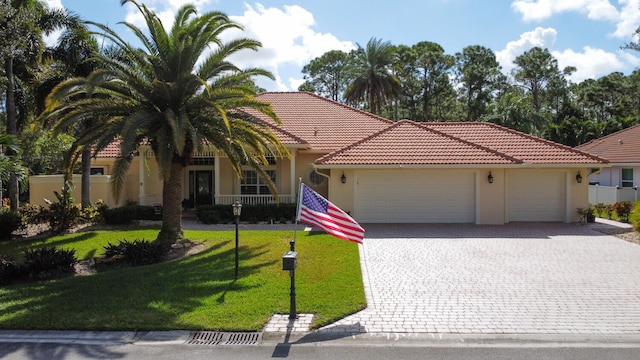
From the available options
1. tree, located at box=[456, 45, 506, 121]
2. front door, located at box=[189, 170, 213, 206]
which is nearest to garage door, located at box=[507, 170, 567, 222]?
front door, located at box=[189, 170, 213, 206]

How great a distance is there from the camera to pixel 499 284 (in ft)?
31.7

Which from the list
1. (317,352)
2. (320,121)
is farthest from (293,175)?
(317,352)

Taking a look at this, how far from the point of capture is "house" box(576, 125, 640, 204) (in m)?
23.1

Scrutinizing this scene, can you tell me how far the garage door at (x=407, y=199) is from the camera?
18266 mm

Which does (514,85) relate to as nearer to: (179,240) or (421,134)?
(421,134)

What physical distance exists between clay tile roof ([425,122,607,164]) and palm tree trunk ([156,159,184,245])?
12.7 m

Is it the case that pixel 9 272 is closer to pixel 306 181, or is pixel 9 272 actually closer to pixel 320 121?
pixel 306 181

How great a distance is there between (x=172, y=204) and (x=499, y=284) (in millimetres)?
8536

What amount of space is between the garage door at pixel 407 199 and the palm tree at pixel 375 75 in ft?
67.7

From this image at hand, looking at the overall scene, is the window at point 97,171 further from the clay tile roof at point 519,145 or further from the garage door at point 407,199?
the clay tile roof at point 519,145

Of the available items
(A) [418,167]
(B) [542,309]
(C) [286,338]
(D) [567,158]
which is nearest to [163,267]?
(C) [286,338]

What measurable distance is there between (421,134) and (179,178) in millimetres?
10760

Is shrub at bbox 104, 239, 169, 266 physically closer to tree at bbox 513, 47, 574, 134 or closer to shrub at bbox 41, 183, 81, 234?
shrub at bbox 41, 183, 81, 234

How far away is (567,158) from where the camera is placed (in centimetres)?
1820
